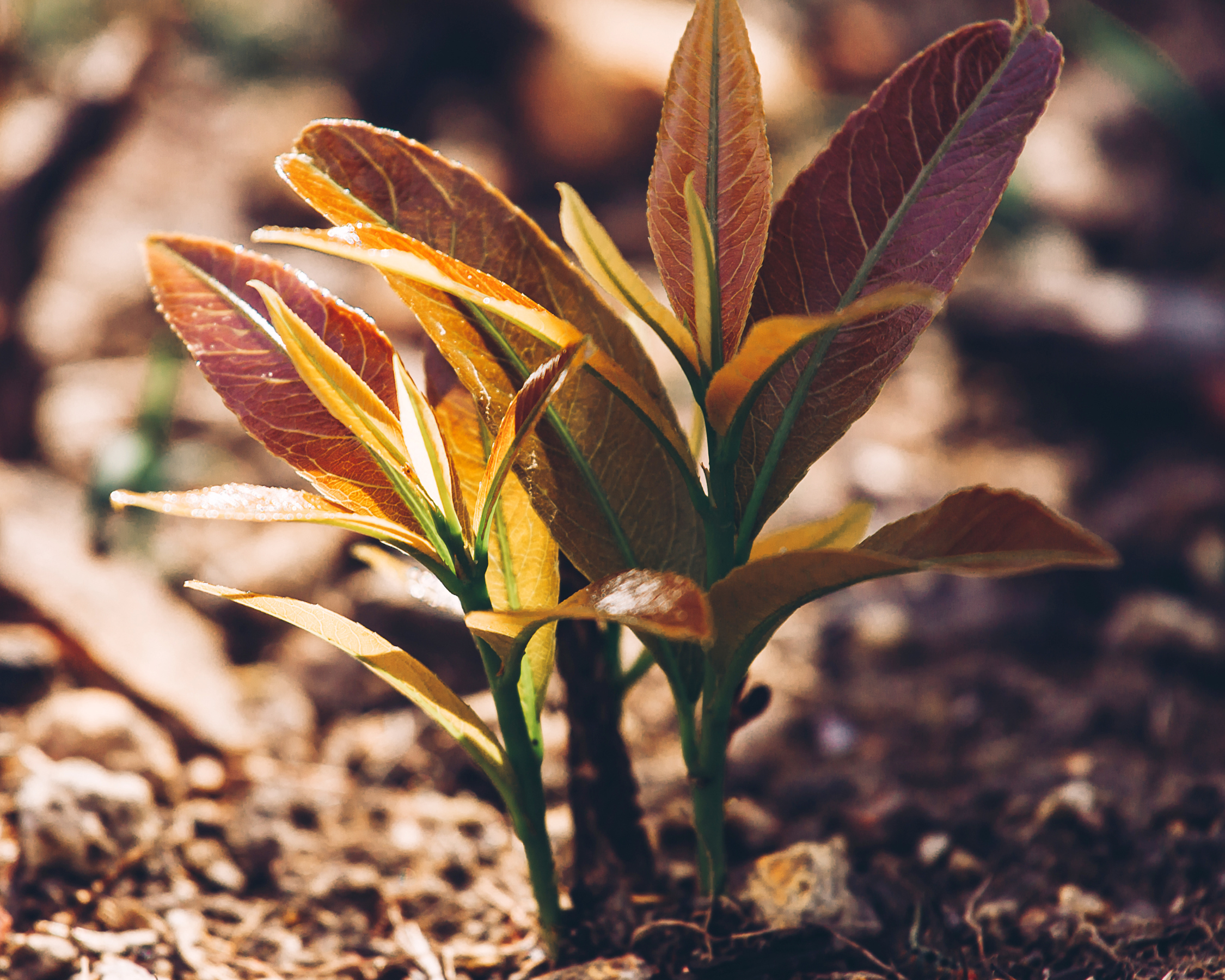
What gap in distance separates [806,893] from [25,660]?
4.04ft

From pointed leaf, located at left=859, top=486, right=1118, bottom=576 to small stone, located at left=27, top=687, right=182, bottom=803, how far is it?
1118mm

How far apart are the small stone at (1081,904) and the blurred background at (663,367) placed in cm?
30

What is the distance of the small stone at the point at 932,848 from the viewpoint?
1125 millimetres

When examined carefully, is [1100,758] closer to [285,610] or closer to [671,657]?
[671,657]

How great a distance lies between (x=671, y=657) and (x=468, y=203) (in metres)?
0.45

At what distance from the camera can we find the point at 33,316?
238cm

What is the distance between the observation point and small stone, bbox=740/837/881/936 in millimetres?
939

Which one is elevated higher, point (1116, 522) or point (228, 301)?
point (228, 301)

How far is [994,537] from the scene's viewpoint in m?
0.65

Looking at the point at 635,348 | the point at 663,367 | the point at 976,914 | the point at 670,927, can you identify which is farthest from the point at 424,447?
the point at 663,367

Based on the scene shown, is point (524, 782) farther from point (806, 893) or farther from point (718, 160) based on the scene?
point (718, 160)

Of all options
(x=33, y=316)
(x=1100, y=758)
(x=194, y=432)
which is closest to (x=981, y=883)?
(x=1100, y=758)

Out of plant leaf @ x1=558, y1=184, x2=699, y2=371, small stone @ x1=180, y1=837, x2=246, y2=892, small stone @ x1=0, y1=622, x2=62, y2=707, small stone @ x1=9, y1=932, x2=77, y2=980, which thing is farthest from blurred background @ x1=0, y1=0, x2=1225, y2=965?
small stone @ x1=9, y1=932, x2=77, y2=980

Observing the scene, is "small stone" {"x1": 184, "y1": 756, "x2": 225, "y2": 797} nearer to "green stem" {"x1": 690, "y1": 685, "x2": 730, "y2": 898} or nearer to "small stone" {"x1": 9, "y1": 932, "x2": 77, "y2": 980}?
"small stone" {"x1": 9, "y1": 932, "x2": 77, "y2": 980}
